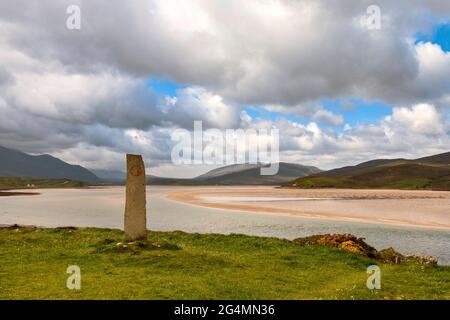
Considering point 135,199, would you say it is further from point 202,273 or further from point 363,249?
point 363,249

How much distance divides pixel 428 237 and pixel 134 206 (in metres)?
37.3

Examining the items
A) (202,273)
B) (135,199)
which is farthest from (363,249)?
(135,199)

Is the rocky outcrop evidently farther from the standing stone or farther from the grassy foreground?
the standing stone

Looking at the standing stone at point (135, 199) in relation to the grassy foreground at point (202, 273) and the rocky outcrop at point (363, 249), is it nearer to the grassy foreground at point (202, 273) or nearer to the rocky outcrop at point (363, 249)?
the grassy foreground at point (202, 273)

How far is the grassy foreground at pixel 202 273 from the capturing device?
19031mm

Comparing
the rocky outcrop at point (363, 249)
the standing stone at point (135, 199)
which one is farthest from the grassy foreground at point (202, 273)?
the rocky outcrop at point (363, 249)

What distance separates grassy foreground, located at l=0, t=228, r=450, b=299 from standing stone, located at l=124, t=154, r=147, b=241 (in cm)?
136

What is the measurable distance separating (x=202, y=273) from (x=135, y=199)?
9310 mm

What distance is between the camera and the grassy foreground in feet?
62.4

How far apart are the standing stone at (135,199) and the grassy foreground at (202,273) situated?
1358mm

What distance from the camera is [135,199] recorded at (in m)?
29.9

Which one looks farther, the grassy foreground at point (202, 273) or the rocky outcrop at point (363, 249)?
the rocky outcrop at point (363, 249)
